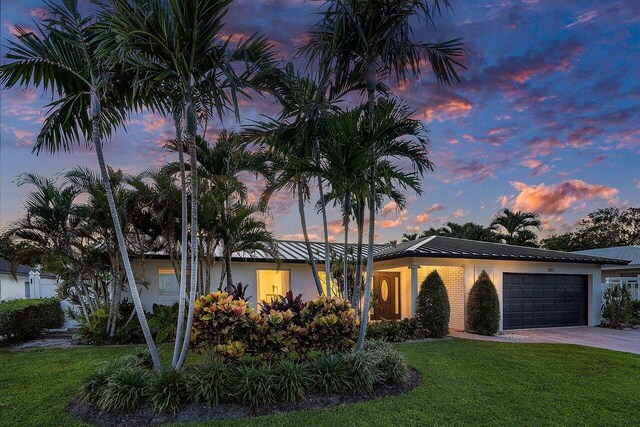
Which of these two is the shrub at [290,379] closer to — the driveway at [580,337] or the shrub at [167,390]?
the shrub at [167,390]

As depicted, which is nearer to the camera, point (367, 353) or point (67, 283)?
point (367, 353)

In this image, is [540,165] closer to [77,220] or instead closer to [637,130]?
[637,130]

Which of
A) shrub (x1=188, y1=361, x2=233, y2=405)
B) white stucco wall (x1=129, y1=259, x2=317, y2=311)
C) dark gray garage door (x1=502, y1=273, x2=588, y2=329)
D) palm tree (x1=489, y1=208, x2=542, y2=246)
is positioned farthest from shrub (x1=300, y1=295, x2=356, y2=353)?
palm tree (x1=489, y1=208, x2=542, y2=246)

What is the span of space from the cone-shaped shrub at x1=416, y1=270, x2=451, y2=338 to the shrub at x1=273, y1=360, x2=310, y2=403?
6618 millimetres

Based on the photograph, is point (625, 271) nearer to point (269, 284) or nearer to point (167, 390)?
point (269, 284)

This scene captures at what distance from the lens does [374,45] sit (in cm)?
665

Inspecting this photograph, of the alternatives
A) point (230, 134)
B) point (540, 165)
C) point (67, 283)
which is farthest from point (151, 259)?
point (540, 165)

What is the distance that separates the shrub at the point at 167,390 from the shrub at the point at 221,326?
59 centimetres

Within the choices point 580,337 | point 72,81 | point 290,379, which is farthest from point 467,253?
point 72,81

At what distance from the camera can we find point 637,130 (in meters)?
12.4

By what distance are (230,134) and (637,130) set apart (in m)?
12.3

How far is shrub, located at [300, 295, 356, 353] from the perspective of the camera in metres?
6.33

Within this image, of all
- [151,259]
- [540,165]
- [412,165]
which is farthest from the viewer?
[540,165]

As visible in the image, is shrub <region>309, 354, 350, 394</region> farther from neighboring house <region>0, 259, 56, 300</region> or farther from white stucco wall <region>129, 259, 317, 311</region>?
neighboring house <region>0, 259, 56, 300</region>
